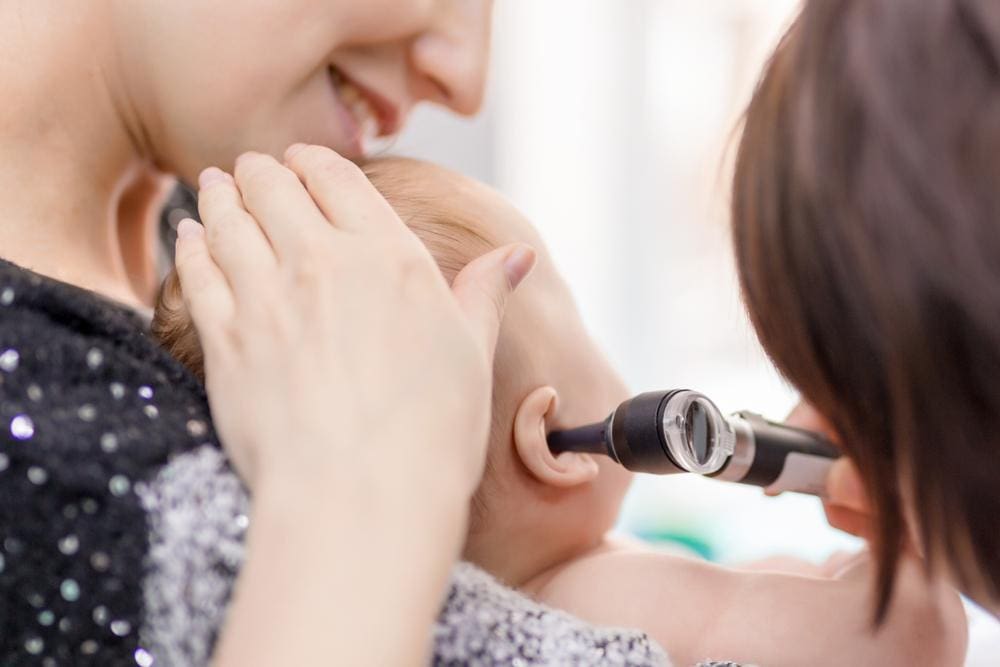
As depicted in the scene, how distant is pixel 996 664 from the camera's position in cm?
87

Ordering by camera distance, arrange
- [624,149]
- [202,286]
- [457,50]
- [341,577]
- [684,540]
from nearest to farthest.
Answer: [341,577], [202,286], [457,50], [684,540], [624,149]

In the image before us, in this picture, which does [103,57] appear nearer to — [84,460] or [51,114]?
[51,114]

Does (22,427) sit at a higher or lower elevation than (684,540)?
higher

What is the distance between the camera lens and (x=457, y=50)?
88 centimetres

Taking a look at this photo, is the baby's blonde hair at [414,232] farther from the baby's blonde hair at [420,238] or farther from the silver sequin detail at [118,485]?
the silver sequin detail at [118,485]

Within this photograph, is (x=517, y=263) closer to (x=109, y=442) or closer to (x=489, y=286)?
(x=489, y=286)

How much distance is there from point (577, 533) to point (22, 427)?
0.43 metres

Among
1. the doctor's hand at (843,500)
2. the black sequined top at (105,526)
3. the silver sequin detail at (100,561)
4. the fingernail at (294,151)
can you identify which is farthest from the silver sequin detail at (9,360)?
the doctor's hand at (843,500)

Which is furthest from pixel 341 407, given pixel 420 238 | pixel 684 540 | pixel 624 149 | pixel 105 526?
pixel 624 149

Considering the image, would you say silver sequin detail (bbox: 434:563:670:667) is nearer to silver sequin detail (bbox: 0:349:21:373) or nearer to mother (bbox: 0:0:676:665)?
mother (bbox: 0:0:676:665)

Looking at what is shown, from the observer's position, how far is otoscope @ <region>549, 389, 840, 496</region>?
701mm

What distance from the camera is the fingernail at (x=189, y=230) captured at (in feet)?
2.22

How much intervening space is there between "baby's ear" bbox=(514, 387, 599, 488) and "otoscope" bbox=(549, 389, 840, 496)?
0.5 inches

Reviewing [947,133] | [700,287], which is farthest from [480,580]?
[700,287]
